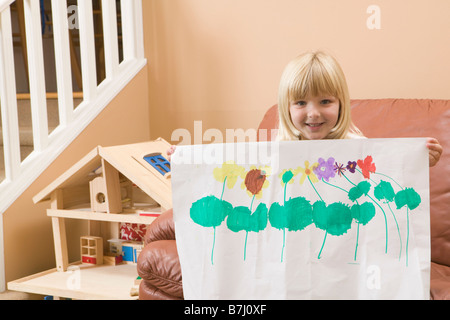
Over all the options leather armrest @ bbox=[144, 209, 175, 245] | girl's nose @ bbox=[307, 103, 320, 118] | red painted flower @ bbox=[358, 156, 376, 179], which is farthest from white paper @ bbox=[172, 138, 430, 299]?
leather armrest @ bbox=[144, 209, 175, 245]

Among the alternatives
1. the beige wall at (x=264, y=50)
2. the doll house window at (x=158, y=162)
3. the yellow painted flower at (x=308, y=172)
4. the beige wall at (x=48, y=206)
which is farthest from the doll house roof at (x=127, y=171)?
the yellow painted flower at (x=308, y=172)

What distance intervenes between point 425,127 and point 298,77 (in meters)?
0.56

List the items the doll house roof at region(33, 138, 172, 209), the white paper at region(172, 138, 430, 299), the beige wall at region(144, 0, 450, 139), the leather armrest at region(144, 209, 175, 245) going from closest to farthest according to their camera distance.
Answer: the white paper at region(172, 138, 430, 299) → the leather armrest at region(144, 209, 175, 245) → the doll house roof at region(33, 138, 172, 209) → the beige wall at region(144, 0, 450, 139)

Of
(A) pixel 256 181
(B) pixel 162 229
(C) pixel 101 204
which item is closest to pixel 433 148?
(A) pixel 256 181

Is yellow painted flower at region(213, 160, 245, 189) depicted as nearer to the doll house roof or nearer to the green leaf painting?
the green leaf painting

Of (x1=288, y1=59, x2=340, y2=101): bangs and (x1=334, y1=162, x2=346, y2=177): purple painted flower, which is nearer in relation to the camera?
(x1=334, y1=162, x2=346, y2=177): purple painted flower

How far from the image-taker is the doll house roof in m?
1.87

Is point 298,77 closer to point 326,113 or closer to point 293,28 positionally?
point 326,113

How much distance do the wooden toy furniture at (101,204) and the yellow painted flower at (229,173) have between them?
0.57 metres

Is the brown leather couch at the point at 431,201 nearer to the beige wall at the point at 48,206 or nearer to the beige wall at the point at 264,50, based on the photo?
the beige wall at the point at 264,50

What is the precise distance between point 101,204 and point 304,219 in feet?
3.13

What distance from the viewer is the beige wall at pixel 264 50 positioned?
7.05 feet

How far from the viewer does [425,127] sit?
1.77 m
